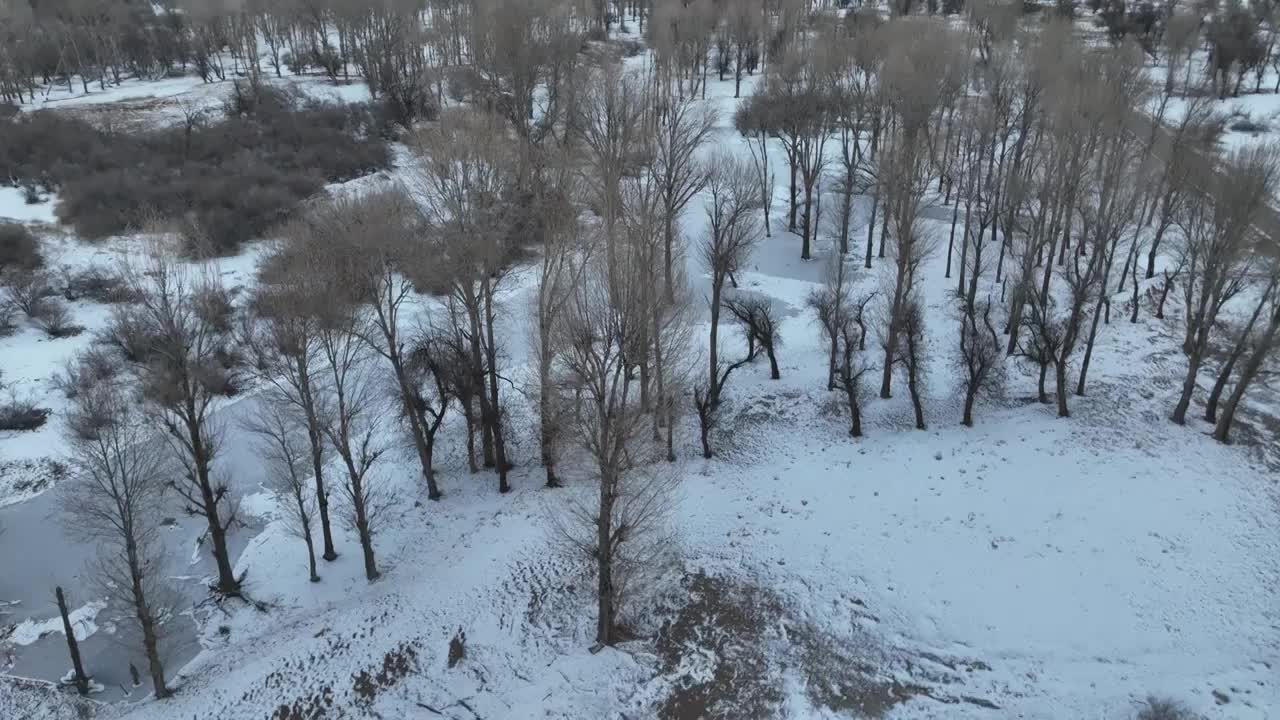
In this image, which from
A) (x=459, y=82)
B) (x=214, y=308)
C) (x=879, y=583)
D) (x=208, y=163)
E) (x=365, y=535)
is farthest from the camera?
(x=459, y=82)

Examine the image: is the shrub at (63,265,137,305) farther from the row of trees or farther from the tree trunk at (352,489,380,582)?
the tree trunk at (352,489,380,582)

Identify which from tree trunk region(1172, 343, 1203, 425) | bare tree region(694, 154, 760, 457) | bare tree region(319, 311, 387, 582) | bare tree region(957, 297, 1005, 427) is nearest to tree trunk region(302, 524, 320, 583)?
bare tree region(319, 311, 387, 582)

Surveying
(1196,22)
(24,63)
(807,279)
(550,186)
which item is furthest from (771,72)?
(24,63)

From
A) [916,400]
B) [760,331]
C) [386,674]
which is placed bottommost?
[386,674]

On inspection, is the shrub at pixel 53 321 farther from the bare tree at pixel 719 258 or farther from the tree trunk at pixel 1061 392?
the tree trunk at pixel 1061 392

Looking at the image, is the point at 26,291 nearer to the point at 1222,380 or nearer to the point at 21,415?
the point at 21,415

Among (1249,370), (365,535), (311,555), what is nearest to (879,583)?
(365,535)

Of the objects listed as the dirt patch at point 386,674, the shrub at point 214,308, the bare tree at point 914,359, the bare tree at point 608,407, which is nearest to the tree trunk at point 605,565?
the bare tree at point 608,407

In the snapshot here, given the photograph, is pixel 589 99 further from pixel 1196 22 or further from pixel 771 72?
pixel 1196 22
